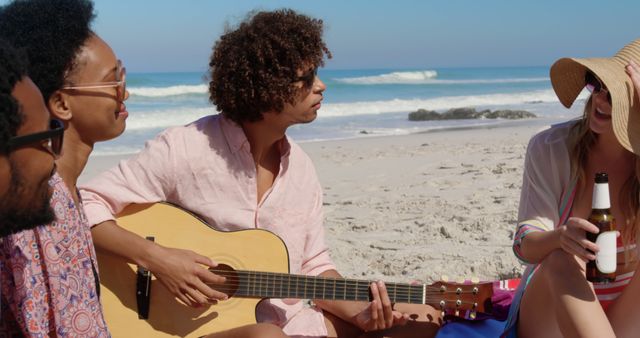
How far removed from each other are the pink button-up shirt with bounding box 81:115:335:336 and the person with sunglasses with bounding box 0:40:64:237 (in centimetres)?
138

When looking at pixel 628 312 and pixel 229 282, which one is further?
pixel 229 282

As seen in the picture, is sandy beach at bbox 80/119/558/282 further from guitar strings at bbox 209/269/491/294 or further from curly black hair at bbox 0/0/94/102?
curly black hair at bbox 0/0/94/102

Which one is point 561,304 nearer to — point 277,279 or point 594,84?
point 594,84

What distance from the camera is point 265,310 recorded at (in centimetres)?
362

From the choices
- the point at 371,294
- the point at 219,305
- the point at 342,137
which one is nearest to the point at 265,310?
the point at 219,305

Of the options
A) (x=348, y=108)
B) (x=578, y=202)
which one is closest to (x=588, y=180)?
(x=578, y=202)

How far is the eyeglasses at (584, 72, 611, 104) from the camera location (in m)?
3.26

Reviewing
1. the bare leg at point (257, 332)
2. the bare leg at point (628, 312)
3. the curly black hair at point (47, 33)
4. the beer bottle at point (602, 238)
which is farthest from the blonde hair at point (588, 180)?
the curly black hair at point (47, 33)

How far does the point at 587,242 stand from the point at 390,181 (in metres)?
6.11

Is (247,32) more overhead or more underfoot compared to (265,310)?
more overhead

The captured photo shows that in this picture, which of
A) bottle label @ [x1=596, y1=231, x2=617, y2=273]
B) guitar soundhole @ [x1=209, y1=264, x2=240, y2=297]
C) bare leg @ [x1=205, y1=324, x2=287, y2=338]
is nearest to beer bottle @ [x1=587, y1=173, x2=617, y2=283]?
bottle label @ [x1=596, y1=231, x2=617, y2=273]

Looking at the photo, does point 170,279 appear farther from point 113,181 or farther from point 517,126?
point 517,126

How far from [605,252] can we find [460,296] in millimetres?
818

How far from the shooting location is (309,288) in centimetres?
350
